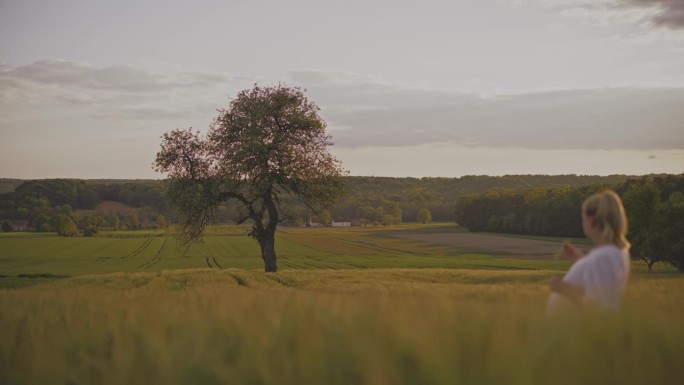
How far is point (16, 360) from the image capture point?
3.01 metres

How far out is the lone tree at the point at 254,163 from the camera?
122 feet

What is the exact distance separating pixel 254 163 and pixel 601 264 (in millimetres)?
32638

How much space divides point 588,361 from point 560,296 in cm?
268

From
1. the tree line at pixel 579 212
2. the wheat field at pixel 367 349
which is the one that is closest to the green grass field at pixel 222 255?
the tree line at pixel 579 212

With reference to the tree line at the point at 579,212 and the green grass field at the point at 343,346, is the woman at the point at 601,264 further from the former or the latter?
the tree line at the point at 579,212

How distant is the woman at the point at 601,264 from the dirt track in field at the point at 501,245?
280 feet

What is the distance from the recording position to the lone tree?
37062mm

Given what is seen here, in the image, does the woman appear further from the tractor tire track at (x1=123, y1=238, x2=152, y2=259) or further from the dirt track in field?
the tractor tire track at (x1=123, y1=238, x2=152, y2=259)

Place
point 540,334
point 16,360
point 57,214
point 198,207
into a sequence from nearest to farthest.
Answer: point 540,334
point 16,360
point 198,207
point 57,214

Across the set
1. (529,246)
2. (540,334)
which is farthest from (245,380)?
(529,246)

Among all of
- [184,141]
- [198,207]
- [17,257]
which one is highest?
[184,141]

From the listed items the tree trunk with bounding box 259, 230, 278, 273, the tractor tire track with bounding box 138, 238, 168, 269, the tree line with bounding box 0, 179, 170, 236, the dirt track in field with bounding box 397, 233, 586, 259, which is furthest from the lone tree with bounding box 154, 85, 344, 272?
the tree line with bounding box 0, 179, 170, 236

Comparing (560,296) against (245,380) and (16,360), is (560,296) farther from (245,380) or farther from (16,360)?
(16,360)

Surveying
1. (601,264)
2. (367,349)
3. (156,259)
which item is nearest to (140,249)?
(156,259)
